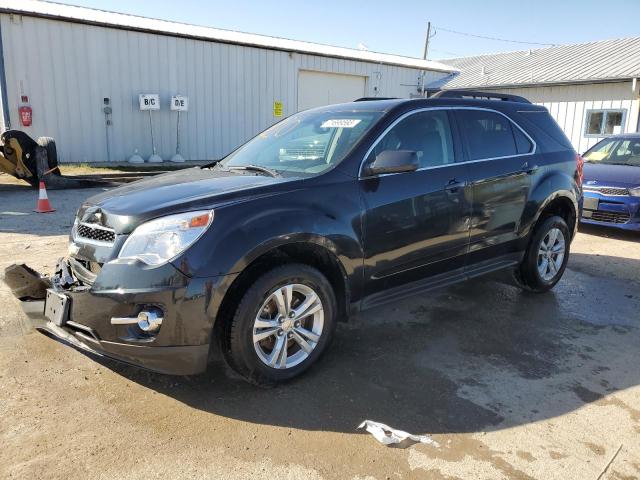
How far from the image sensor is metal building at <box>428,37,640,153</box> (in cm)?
1734

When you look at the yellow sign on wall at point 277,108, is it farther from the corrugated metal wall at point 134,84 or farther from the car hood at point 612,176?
the car hood at point 612,176

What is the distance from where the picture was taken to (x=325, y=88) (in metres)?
20.0

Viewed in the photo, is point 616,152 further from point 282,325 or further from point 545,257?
point 282,325

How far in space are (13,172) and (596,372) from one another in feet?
36.2

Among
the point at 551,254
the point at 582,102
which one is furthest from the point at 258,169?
the point at 582,102

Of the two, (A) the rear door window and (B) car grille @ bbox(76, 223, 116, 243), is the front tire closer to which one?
(B) car grille @ bbox(76, 223, 116, 243)

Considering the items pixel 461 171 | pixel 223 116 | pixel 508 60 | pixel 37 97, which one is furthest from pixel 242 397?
pixel 508 60

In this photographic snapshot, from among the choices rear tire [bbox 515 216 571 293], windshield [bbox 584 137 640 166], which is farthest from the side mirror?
windshield [bbox 584 137 640 166]

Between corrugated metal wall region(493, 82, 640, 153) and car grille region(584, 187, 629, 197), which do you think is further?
corrugated metal wall region(493, 82, 640, 153)

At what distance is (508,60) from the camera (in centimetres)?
2481

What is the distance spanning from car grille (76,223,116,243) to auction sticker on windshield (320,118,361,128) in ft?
6.25

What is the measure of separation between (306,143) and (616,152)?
307 inches

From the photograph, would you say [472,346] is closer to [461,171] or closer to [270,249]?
[461,171]

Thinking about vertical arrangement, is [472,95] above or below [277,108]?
below
